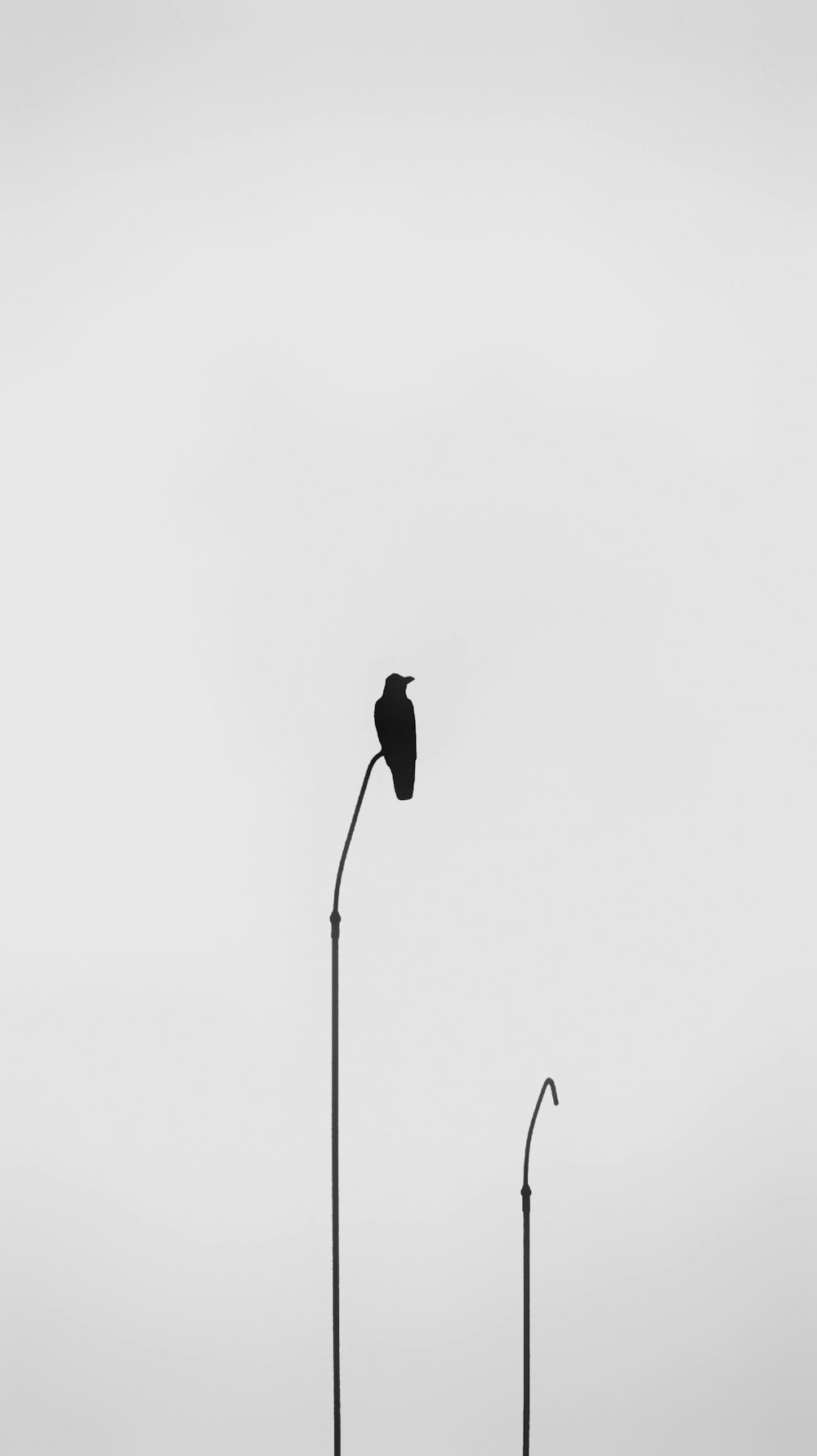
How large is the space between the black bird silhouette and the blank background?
513mm

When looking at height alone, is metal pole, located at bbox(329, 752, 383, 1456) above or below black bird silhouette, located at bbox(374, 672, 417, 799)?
below

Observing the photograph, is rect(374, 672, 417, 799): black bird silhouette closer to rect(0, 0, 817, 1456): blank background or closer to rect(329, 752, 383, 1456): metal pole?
rect(329, 752, 383, 1456): metal pole

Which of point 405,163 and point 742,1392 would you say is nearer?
point 405,163

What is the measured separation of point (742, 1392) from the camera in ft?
7.45

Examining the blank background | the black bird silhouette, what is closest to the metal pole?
the black bird silhouette

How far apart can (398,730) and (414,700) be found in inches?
21.5

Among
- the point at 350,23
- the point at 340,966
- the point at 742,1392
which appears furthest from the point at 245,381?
the point at 742,1392

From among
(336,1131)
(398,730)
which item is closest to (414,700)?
(398,730)

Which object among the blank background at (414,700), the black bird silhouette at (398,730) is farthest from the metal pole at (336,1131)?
the blank background at (414,700)

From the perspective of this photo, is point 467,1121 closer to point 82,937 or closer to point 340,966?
point 340,966

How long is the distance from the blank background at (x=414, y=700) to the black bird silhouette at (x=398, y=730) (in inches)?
20.2

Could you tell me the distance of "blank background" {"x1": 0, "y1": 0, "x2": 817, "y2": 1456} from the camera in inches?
84.1

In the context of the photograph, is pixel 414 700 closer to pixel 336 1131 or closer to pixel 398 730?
pixel 398 730

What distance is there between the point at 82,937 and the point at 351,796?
0.48 m
